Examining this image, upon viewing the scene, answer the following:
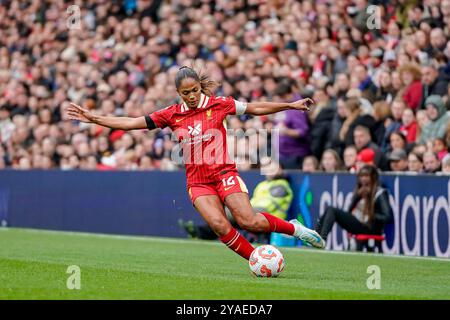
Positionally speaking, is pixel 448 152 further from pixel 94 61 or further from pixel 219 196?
pixel 94 61

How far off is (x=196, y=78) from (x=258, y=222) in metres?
1.75

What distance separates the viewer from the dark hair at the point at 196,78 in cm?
1245

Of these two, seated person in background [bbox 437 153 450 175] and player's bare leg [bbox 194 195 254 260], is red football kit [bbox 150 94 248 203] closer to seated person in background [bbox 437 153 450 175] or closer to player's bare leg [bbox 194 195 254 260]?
player's bare leg [bbox 194 195 254 260]

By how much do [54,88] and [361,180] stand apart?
12.9 meters

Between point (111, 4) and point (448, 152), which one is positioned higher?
point (111, 4)

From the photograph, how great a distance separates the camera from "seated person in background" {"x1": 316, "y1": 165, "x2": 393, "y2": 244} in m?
16.7

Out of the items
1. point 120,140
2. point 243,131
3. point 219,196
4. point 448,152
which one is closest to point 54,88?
point 120,140

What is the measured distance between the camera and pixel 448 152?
55.6ft

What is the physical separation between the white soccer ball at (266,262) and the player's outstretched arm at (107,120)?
6.33ft

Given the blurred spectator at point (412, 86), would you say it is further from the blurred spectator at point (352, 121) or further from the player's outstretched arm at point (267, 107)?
the player's outstretched arm at point (267, 107)

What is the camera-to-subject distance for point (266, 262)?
484 inches

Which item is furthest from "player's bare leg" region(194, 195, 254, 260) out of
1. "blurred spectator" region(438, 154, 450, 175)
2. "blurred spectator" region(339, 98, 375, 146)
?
"blurred spectator" region(339, 98, 375, 146)
